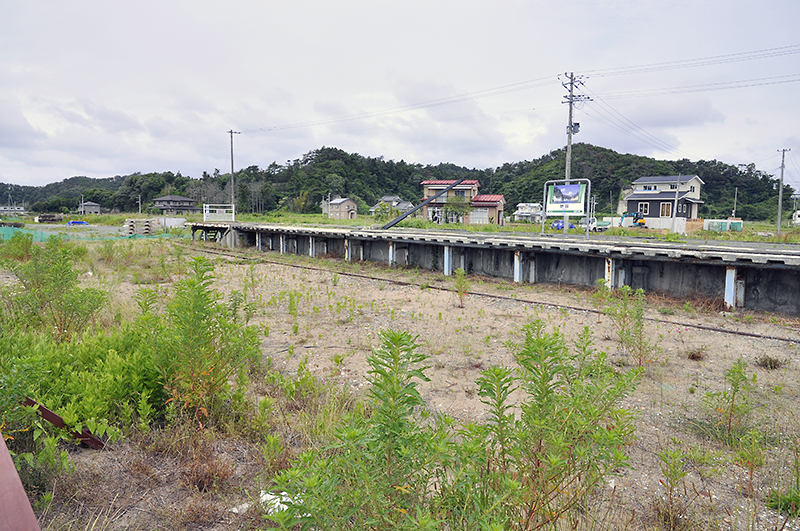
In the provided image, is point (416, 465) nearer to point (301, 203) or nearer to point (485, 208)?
point (485, 208)

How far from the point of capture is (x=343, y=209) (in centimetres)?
7075

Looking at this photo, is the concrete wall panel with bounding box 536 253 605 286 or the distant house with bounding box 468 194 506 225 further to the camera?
the distant house with bounding box 468 194 506 225

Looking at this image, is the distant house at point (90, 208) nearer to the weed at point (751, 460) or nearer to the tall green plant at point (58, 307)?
the tall green plant at point (58, 307)

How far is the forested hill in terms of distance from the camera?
62.8 meters

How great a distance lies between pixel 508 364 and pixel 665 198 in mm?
45742

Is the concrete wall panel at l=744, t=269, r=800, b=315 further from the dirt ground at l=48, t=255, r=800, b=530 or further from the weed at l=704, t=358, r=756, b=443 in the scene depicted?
the weed at l=704, t=358, r=756, b=443

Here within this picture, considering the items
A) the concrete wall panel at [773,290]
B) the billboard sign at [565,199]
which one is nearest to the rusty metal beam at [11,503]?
the concrete wall panel at [773,290]

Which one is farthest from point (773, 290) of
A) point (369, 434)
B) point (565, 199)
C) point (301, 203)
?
point (301, 203)

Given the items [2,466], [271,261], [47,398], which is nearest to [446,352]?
[47,398]

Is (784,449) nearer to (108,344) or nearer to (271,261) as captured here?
(108,344)

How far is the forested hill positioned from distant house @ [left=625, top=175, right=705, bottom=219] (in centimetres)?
882

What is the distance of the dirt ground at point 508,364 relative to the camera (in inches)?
130

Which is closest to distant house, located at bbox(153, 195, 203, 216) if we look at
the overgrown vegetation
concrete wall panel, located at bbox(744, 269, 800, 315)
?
concrete wall panel, located at bbox(744, 269, 800, 315)

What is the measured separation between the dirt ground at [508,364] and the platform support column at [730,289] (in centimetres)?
46
